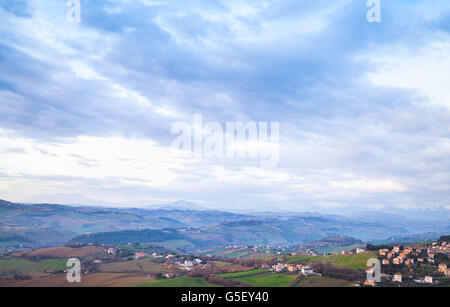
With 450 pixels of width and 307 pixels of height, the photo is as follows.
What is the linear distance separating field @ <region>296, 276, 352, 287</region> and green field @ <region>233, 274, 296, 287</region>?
2.57 m

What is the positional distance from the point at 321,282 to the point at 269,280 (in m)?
10.7

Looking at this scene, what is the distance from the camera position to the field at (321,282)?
169 ft

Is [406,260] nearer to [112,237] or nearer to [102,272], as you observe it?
[102,272]

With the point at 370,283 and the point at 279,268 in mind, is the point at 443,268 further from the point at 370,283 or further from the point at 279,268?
the point at 279,268

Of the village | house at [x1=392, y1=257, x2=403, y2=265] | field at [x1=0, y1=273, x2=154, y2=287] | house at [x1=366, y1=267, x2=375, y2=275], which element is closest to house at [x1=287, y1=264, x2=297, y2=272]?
house at [x1=366, y1=267, x2=375, y2=275]

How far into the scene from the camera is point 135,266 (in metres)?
89.4

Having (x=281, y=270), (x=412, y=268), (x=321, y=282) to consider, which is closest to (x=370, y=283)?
(x=321, y=282)

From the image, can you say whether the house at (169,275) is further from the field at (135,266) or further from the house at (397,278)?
the house at (397,278)

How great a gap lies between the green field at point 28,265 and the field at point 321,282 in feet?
198

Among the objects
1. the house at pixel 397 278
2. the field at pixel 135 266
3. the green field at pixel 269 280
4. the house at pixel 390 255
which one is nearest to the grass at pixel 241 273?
the green field at pixel 269 280

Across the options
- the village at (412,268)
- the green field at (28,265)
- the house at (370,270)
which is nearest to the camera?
the village at (412,268)

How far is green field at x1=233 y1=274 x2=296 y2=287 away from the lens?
188 feet
